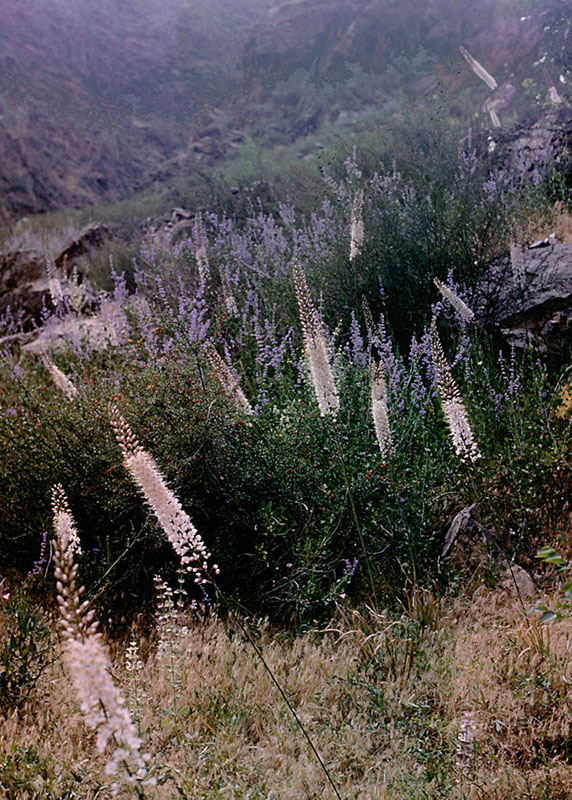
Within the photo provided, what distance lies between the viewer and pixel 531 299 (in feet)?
15.4

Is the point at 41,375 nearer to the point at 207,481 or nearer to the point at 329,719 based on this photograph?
the point at 207,481

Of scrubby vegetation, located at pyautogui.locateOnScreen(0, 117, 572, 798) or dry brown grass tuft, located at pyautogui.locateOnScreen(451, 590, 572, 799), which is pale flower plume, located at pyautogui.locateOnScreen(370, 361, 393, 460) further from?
dry brown grass tuft, located at pyautogui.locateOnScreen(451, 590, 572, 799)

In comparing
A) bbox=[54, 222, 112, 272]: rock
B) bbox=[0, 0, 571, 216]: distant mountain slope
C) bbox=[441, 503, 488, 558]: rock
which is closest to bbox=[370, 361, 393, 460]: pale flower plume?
bbox=[441, 503, 488, 558]: rock

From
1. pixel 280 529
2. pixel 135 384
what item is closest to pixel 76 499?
pixel 135 384

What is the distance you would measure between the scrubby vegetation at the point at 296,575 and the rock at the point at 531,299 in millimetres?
181

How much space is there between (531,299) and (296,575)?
313cm

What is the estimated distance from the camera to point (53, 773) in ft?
7.22

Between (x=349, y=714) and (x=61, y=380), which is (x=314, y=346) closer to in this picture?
(x=349, y=714)

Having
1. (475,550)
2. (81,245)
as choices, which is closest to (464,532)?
(475,550)

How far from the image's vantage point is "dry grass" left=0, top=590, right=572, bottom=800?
2070 mm

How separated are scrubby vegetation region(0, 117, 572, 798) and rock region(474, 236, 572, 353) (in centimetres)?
18

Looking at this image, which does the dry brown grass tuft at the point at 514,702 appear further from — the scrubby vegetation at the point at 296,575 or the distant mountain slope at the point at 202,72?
the distant mountain slope at the point at 202,72

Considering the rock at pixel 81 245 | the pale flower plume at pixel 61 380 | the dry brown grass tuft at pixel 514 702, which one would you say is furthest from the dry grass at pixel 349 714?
the rock at pixel 81 245

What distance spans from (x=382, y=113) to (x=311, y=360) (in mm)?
19648
